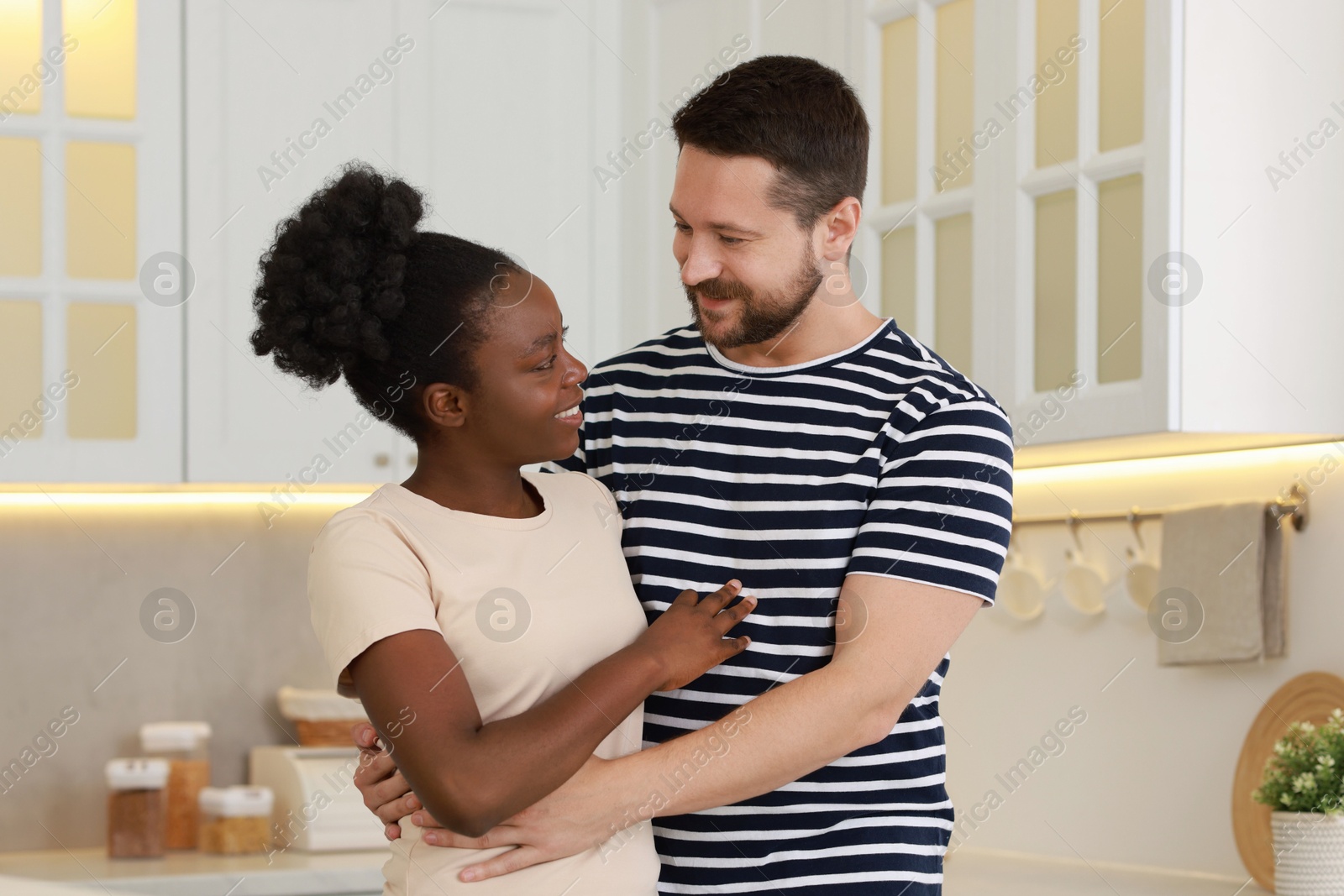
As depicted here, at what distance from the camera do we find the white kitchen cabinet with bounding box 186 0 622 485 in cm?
258

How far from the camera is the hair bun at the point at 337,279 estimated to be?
1.13 m

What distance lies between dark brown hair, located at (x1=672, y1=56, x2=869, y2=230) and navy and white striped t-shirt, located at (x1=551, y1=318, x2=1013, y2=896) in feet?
0.47

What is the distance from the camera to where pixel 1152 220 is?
6.02 feet

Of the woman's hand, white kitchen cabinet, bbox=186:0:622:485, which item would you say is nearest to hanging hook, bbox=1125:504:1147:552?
white kitchen cabinet, bbox=186:0:622:485

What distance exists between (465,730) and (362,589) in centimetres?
12

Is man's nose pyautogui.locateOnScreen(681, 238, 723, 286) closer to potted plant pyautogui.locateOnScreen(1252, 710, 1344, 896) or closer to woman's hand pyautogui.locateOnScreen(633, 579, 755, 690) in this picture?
woman's hand pyautogui.locateOnScreen(633, 579, 755, 690)

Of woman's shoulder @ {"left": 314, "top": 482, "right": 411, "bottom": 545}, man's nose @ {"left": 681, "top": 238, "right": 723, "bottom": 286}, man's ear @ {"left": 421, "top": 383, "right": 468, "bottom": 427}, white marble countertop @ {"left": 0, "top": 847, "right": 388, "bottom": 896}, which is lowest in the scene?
white marble countertop @ {"left": 0, "top": 847, "right": 388, "bottom": 896}

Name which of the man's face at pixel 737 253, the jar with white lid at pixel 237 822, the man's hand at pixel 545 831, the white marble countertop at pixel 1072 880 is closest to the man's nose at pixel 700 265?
the man's face at pixel 737 253

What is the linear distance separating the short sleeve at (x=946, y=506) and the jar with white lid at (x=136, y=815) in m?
1.83

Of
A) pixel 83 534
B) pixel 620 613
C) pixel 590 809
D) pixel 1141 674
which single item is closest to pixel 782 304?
pixel 620 613

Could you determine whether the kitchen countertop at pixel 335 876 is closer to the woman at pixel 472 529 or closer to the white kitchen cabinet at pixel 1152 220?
the white kitchen cabinet at pixel 1152 220

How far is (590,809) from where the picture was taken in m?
1.06

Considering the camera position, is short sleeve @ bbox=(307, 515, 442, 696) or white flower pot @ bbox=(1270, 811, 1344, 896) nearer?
short sleeve @ bbox=(307, 515, 442, 696)

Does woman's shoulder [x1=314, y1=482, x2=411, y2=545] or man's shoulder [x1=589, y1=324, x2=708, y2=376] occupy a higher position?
man's shoulder [x1=589, y1=324, x2=708, y2=376]
